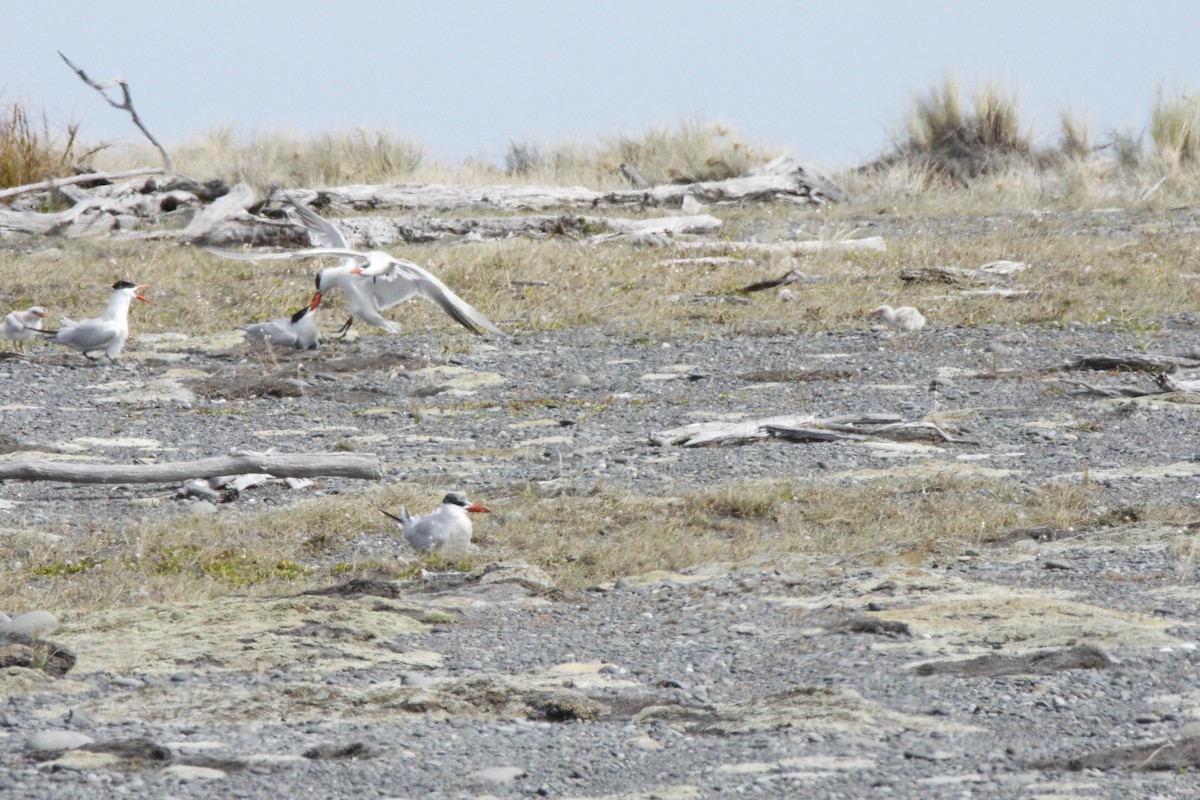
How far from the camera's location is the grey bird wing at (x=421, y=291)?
1162 cm

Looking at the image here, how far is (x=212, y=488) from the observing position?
329 inches

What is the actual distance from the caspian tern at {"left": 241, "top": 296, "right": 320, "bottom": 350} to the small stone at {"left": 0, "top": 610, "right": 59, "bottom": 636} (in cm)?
744

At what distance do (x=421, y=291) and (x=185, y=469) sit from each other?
4914 millimetres

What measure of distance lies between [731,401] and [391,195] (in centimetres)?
1149

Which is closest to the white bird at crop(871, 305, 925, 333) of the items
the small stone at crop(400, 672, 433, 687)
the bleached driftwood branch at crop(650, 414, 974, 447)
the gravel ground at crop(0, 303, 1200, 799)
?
the gravel ground at crop(0, 303, 1200, 799)

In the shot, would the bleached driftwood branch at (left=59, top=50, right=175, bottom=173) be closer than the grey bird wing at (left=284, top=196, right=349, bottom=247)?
No

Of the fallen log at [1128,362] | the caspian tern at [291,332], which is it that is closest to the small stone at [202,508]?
the caspian tern at [291,332]

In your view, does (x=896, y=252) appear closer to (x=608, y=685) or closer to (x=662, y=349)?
(x=662, y=349)

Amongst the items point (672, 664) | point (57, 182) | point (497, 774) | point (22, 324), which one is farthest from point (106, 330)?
point (497, 774)

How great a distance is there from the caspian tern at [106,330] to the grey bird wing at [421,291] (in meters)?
2.13

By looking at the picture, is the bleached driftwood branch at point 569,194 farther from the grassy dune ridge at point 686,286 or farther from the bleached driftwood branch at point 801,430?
the bleached driftwood branch at point 801,430

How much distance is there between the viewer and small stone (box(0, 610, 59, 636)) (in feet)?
17.7

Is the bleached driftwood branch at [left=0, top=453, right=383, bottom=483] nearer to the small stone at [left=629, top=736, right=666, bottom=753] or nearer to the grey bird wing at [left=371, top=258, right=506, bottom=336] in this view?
the grey bird wing at [left=371, top=258, right=506, bottom=336]

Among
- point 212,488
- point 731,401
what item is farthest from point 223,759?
point 731,401
